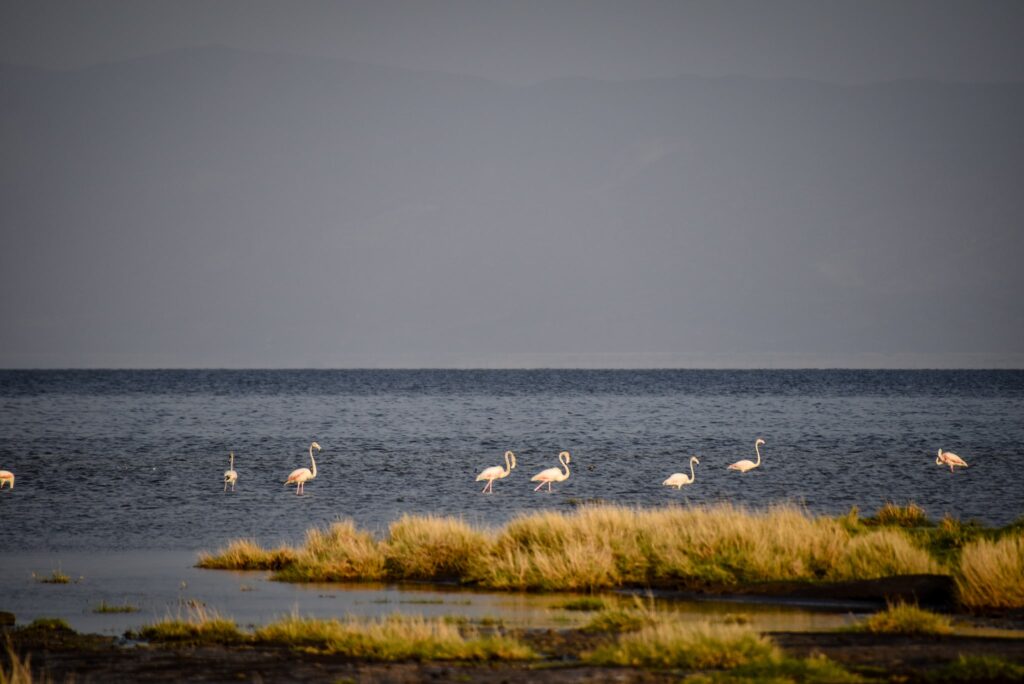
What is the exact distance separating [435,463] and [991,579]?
33252 mm

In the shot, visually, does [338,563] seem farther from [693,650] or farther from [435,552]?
[693,650]

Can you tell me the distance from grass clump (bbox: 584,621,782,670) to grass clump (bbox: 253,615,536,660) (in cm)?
111

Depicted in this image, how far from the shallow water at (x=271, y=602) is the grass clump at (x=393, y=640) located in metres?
1.19

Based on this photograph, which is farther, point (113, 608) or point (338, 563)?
point (338, 563)

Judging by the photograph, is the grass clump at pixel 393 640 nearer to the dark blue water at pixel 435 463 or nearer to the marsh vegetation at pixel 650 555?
the marsh vegetation at pixel 650 555

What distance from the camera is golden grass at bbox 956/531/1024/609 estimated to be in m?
17.6

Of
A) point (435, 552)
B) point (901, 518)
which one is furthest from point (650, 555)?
point (901, 518)

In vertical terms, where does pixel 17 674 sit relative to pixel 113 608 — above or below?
above

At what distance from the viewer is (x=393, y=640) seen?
47.8 ft

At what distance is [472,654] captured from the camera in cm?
1419

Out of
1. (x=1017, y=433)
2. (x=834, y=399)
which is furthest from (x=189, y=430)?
(x=834, y=399)

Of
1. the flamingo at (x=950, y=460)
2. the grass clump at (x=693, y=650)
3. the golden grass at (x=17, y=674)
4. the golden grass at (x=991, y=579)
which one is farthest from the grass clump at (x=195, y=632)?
the flamingo at (x=950, y=460)

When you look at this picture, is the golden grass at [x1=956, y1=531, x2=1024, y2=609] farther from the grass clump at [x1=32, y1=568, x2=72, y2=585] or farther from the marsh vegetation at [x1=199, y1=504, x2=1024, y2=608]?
the grass clump at [x1=32, y1=568, x2=72, y2=585]

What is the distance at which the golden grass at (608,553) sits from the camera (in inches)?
791
